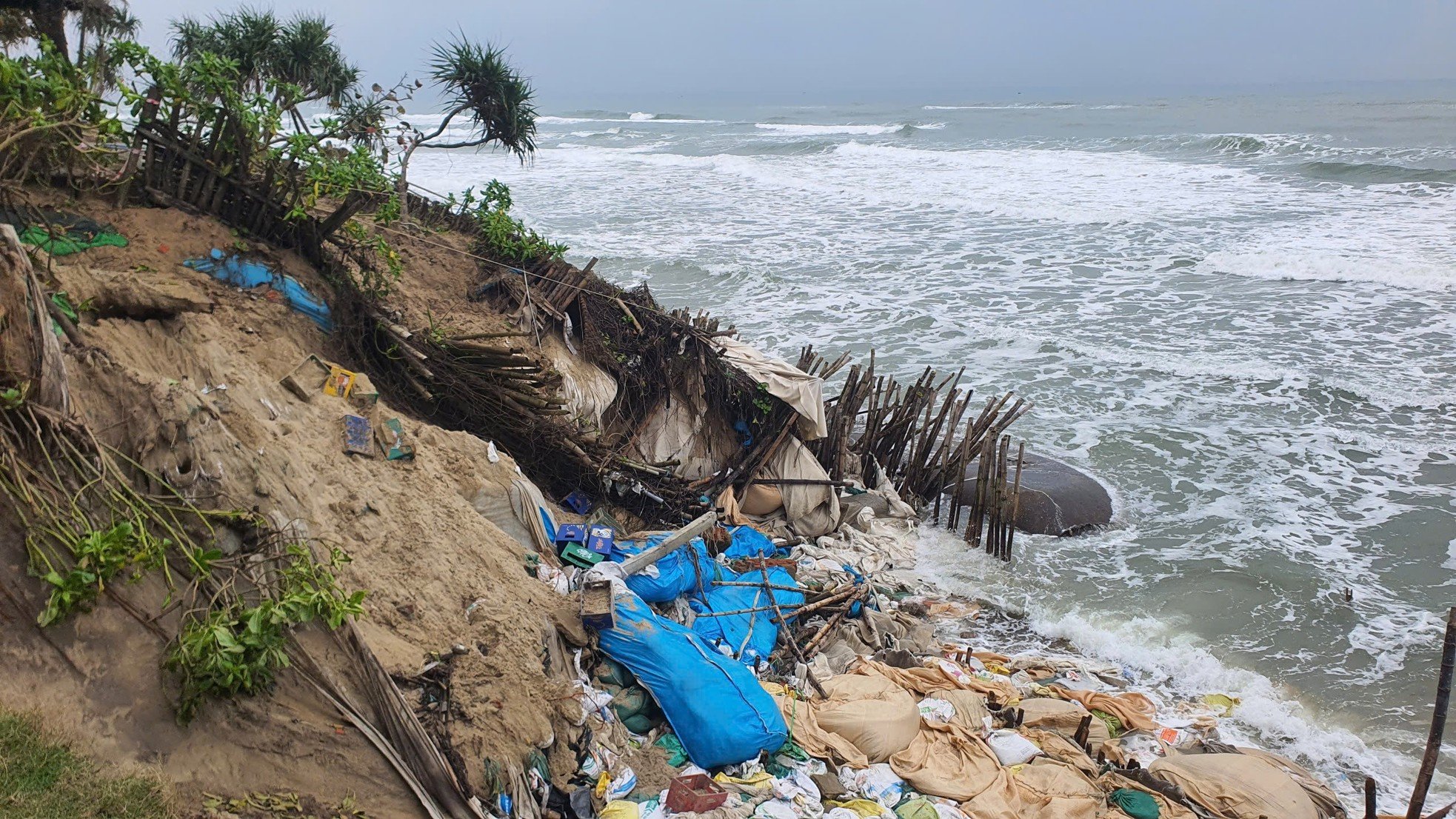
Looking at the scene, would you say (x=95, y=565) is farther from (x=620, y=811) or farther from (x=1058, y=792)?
(x=1058, y=792)

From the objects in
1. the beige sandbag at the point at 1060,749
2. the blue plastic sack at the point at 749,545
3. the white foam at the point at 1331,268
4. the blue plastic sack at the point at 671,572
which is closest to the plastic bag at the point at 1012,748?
the beige sandbag at the point at 1060,749

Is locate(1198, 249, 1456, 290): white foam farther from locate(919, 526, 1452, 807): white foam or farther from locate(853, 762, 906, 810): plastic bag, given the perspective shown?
locate(853, 762, 906, 810): plastic bag

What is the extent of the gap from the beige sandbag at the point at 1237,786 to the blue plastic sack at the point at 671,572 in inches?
135

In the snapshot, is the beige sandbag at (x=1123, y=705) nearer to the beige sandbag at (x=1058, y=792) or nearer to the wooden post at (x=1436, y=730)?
the beige sandbag at (x=1058, y=792)

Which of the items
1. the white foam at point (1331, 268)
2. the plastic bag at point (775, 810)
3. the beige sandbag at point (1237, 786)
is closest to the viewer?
the plastic bag at point (775, 810)

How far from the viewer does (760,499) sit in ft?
31.2

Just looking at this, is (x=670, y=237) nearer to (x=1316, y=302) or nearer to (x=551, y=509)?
(x=1316, y=302)

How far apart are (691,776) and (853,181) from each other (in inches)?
1289

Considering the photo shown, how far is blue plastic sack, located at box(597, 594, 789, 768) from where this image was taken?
5484 mm

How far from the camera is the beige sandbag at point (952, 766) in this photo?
5773 millimetres

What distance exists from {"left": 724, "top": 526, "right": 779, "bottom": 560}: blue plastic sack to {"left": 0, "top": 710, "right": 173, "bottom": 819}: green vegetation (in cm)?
520

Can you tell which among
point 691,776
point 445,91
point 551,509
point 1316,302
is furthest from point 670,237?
point 691,776

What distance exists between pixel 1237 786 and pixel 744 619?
347 cm

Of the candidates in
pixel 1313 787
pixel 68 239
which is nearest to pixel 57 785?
pixel 68 239
